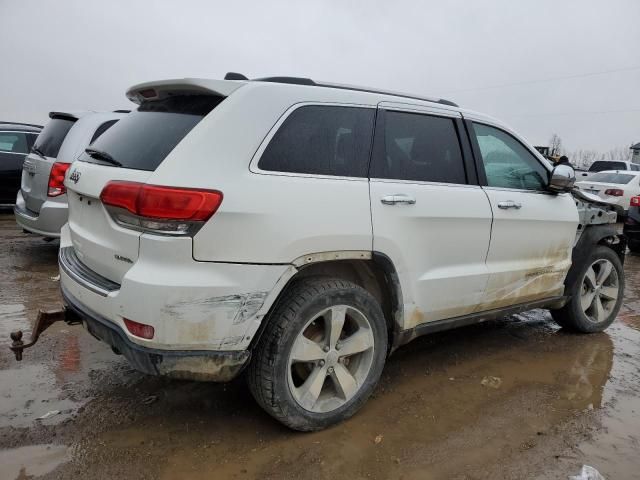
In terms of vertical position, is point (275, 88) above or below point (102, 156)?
above

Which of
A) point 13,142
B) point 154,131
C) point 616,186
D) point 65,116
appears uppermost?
point 65,116

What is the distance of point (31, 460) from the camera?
2496 mm

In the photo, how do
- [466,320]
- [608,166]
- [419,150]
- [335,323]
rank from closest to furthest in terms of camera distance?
[335,323], [419,150], [466,320], [608,166]

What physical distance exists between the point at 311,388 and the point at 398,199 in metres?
1.16

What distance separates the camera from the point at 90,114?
6.13m

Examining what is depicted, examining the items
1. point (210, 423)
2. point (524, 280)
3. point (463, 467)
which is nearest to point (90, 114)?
point (210, 423)

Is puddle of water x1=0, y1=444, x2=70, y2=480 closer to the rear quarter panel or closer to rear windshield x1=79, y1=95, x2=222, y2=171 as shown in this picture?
the rear quarter panel

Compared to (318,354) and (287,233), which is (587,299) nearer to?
(318,354)

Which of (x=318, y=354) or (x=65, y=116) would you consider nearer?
(x=318, y=354)

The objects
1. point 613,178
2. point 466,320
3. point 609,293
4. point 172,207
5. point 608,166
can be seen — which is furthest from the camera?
point 608,166

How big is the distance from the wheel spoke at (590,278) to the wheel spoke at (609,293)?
170mm

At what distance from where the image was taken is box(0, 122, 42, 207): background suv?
9180mm

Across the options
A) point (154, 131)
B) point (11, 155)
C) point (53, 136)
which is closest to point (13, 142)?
point (11, 155)

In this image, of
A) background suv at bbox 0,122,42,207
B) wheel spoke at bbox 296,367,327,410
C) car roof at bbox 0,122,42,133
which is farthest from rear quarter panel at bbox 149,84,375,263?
car roof at bbox 0,122,42,133
